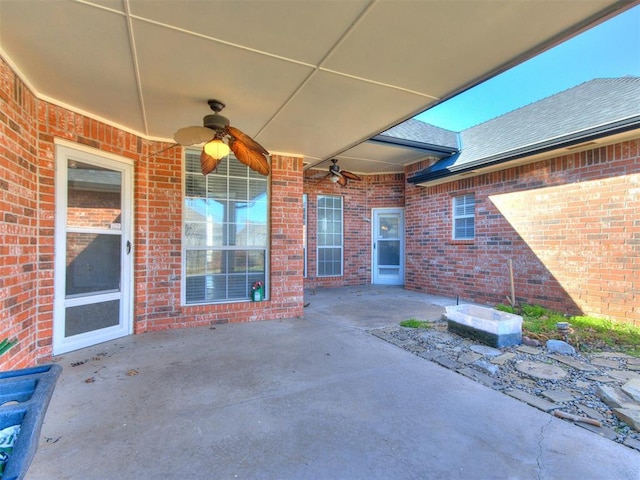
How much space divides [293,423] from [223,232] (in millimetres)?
3155

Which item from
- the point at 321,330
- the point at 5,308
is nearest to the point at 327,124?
the point at 321,330

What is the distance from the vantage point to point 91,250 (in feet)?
11.8

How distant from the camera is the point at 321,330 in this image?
4348 millimetres

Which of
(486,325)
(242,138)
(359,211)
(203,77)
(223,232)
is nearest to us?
(203,77)

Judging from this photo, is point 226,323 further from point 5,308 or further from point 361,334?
point 5,308

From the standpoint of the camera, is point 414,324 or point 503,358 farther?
point 414,324

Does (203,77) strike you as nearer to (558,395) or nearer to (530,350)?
(558,395)

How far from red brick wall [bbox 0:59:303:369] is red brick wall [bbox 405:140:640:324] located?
372cm

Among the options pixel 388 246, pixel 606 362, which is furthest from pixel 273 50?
pixel 388 246

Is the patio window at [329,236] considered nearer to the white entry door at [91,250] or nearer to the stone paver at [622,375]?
the white entry door at [91,250]

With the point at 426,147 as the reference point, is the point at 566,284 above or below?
below

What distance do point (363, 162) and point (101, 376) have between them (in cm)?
635

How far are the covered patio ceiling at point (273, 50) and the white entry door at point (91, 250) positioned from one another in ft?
2.19

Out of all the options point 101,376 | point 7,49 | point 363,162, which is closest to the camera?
point 7,49
